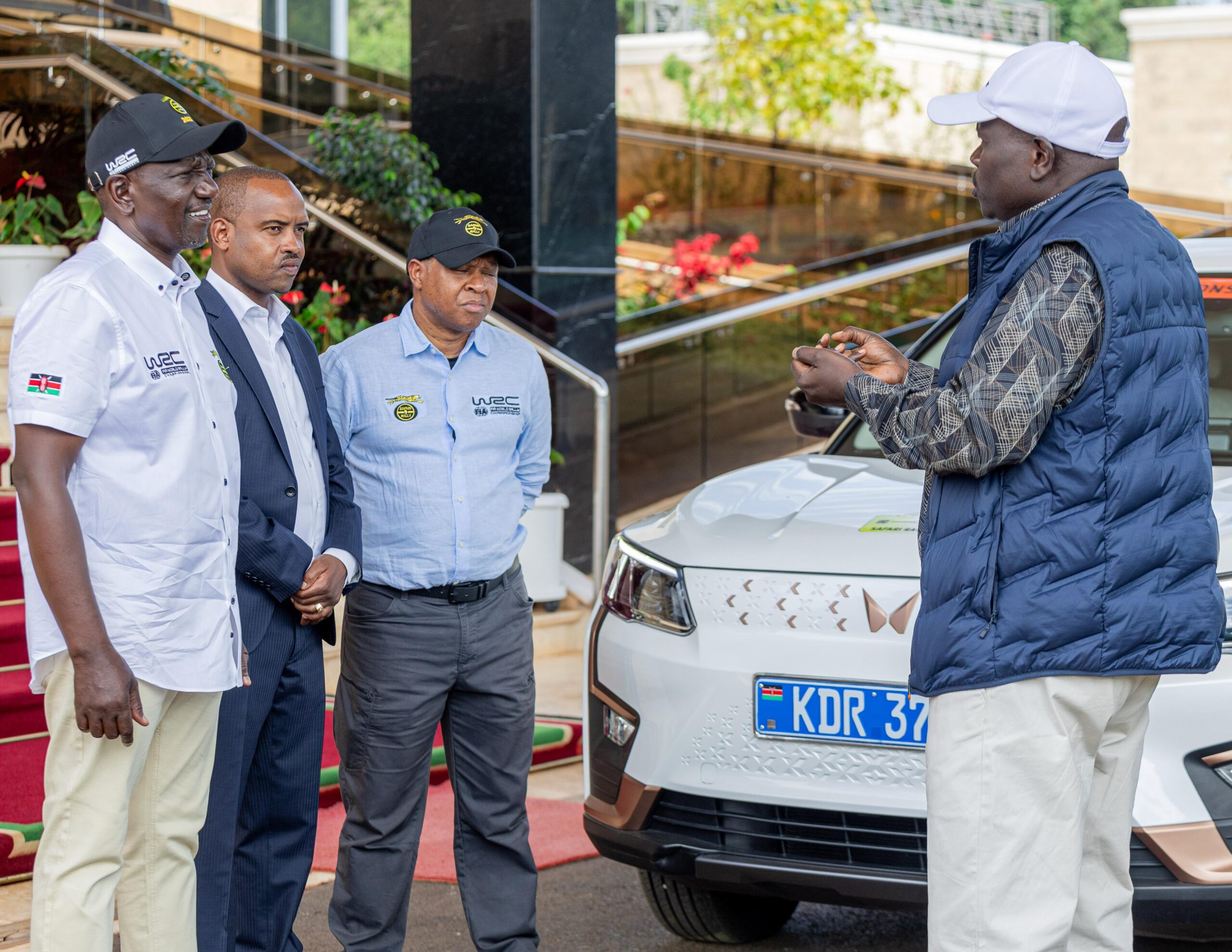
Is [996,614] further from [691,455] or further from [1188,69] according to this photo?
[1188,69]

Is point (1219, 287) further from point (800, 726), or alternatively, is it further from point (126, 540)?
point (126, 540)

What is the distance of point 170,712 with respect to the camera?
264cm

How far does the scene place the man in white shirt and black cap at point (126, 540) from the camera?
7.88 ft

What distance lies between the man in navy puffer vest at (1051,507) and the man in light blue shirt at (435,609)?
1283mm

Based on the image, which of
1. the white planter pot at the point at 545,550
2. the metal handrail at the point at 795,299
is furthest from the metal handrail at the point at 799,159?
the white planter pot at the point at 545,550

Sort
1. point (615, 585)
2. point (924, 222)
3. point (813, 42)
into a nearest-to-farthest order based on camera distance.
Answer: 1. point (615, 585)
2. point (924, 222)
3. point (813, 42)

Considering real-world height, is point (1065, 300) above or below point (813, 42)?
below

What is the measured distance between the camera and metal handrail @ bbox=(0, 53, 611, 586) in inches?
276

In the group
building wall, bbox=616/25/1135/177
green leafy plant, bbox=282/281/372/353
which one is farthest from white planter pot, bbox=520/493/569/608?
building wall, bbox=616/25/1135/177

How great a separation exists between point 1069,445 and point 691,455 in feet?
25.9

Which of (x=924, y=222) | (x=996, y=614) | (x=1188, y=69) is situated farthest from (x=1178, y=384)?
(x=1188, y=69)

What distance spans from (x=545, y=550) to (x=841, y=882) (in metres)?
4.00

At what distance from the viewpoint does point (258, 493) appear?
3.09 meters

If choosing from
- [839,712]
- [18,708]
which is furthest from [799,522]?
[18,708]
